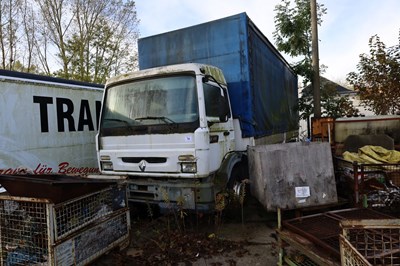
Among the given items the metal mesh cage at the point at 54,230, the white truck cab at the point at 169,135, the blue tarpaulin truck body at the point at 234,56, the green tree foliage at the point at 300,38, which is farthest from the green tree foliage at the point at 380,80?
the metal mesh cage at the point at 54,230

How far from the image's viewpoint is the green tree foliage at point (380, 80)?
970 cm

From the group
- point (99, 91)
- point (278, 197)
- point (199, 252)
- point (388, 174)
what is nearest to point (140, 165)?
point (199, 252)

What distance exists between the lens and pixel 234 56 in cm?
538

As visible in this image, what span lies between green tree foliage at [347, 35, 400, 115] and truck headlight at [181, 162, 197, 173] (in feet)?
28.3

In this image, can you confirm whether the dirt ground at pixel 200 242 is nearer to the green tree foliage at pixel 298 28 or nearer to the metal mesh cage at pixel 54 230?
the metal mesh cage at pixel 54 230

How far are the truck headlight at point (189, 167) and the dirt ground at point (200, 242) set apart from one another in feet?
2.33

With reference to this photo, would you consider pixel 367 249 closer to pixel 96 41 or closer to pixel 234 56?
pixel 234 56

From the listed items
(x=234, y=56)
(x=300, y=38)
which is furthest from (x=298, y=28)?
(x=234, y=56)

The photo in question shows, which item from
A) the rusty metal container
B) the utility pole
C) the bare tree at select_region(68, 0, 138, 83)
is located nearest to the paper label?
the rusty metal container

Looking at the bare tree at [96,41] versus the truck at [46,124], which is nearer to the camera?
the truck at [46,124]

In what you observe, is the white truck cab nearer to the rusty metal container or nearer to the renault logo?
the renault logo

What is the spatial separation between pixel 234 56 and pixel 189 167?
2356mm

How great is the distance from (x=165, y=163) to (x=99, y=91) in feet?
11.2

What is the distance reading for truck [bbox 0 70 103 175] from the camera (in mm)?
4828
